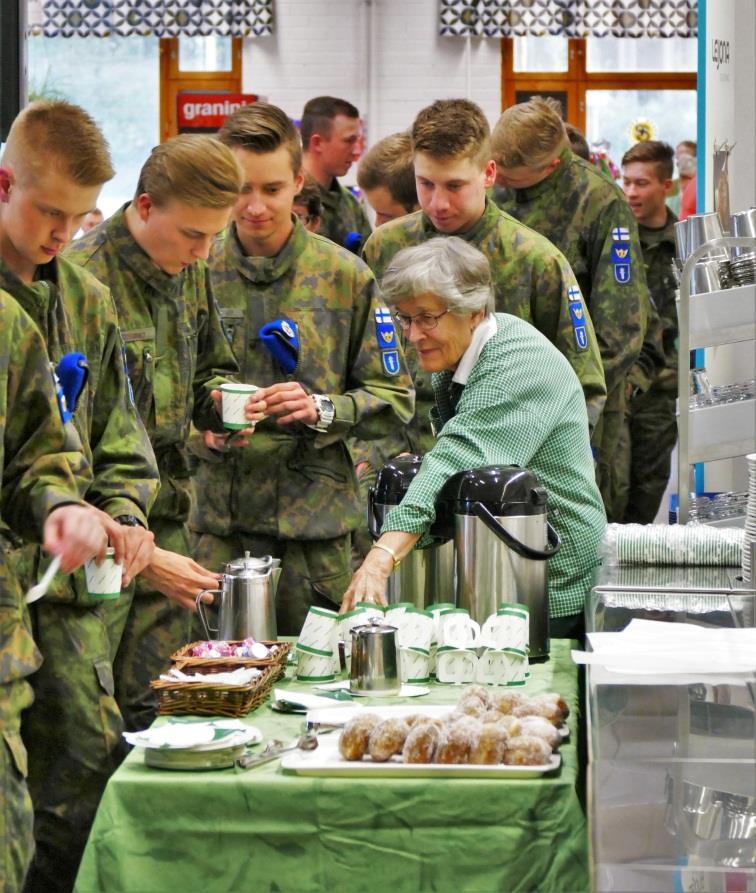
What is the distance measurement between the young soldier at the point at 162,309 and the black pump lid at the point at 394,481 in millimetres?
551

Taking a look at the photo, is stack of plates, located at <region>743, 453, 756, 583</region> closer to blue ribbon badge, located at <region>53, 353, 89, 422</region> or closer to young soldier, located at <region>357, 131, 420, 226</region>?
blue ribbon badge, located at <region>53, 353, 89, 422</region>

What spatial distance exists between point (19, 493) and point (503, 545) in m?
0.91

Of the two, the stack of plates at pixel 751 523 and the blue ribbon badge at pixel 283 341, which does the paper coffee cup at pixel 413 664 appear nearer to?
the stack of plates at pixel 751 523

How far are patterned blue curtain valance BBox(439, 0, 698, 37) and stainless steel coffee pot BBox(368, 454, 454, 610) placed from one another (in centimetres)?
972

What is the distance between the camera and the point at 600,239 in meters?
5.58

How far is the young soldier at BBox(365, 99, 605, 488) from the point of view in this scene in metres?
4.31

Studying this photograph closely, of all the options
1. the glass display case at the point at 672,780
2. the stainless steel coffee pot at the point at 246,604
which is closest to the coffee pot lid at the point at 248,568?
the stainless steel coffee pot at the point at 246,604

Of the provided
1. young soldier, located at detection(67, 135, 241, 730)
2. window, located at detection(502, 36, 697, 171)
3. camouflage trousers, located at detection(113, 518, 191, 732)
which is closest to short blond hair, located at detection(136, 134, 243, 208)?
young soldier, located at detection(67, 135, 241, 730)

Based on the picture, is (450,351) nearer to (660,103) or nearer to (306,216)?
(306,216)

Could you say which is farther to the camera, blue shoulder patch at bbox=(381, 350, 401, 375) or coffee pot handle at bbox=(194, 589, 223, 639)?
blue shoulder patch at bbox=(381, 350, 401, 375)

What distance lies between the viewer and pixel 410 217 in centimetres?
470

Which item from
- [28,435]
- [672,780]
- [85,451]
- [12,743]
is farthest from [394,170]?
[672,780]

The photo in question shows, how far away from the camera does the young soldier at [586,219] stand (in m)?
5.50

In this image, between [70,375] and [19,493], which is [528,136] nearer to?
[70,375]
